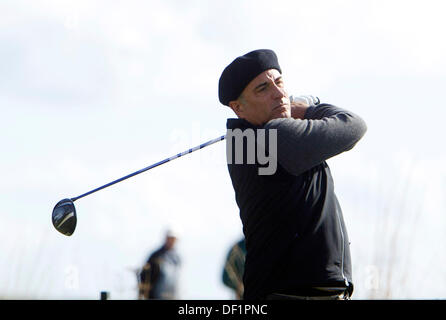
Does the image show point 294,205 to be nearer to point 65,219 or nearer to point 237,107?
point 237,107

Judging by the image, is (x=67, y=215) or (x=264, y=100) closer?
(x=264, y=100)

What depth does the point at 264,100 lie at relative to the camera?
5.03 m

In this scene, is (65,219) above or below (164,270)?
below

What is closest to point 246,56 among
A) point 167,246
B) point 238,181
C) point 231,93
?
point 231,93

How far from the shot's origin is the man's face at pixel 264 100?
498cm

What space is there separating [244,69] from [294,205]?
0.78 metres

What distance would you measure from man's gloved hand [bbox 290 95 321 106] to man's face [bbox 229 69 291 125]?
179 mm

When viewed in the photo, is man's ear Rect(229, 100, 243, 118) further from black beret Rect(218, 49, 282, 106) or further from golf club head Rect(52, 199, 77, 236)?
golf club head Rect(52, 199, 77, 236)

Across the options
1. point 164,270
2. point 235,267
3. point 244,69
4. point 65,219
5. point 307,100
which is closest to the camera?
point 244,69

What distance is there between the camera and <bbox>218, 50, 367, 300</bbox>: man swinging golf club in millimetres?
4664

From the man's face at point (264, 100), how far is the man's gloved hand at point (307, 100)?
0.18 meters

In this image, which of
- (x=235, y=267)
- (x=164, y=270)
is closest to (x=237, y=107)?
(x=235, y=267)

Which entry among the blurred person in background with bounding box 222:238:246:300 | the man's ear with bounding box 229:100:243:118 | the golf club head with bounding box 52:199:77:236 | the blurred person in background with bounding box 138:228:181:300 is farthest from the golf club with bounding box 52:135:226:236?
the blurred person in background with bounding box 138:228:181:300

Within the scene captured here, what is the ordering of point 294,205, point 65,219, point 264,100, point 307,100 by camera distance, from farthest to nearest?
point 65,219
point 307,100
point 264,100
point 294,205
